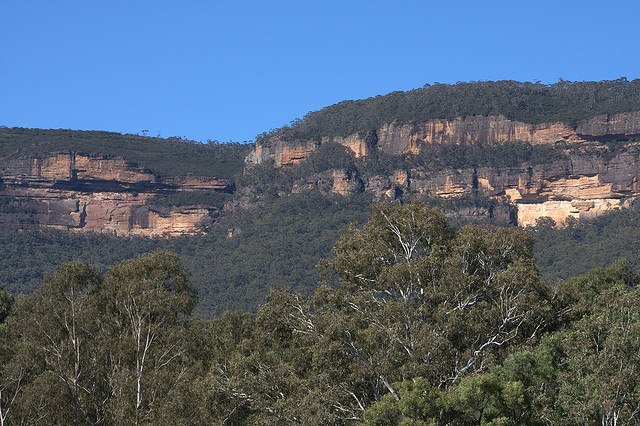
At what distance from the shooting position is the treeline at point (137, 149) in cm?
15651

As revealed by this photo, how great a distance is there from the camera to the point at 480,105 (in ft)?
475

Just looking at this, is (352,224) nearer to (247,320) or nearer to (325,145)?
(247,320)

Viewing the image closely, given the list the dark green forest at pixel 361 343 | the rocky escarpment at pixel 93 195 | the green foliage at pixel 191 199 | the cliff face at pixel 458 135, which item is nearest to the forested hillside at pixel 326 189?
the green foliage at pixel 191 199

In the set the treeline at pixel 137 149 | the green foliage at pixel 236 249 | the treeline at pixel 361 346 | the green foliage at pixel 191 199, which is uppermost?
the treeline at pixel 137 149

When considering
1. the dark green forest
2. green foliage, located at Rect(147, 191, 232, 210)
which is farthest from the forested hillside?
the dark green forest

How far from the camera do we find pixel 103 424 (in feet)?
127

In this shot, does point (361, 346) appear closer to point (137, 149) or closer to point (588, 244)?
point (588, 244)

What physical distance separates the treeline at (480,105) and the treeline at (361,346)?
321 feet

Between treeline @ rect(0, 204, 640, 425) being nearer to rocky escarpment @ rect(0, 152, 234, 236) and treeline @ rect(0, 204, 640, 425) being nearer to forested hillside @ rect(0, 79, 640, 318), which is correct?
forested hillside @ rect(0, 79, 640, 318)

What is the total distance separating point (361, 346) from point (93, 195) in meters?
125

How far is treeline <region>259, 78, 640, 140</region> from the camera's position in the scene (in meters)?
140

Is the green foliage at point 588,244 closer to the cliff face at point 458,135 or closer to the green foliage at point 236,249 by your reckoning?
the cliff face at point 458,135

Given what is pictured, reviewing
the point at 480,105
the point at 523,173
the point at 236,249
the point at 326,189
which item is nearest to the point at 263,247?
the point at 236,249

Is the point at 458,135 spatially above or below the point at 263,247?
above
